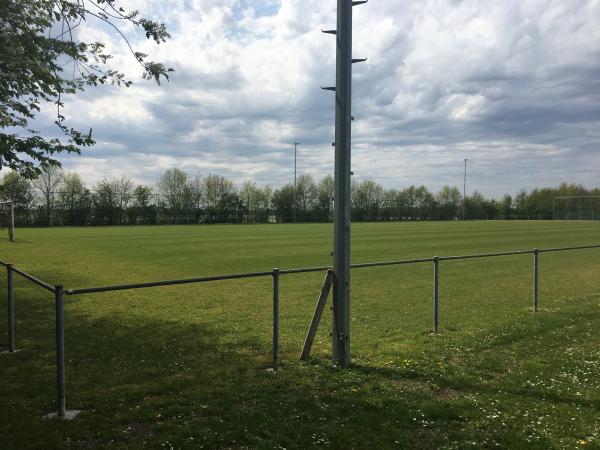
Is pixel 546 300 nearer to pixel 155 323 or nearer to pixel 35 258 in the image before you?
pixel 155 323

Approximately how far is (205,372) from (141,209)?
246 feet

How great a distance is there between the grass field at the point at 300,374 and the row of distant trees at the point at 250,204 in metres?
35.9

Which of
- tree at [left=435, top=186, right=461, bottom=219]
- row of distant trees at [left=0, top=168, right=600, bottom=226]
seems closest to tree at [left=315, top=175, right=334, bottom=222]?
row of distant trees at [left=0, top=168, right=600, bottom=226]

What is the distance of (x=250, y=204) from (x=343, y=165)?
292ft

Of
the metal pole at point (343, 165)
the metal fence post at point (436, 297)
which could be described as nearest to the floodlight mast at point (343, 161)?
the metal pole at point (343, 165)

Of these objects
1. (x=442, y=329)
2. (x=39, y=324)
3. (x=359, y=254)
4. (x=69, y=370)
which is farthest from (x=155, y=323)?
(x=359, y=254)

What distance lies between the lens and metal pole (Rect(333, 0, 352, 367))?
19.5ft

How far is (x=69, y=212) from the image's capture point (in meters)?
70.2

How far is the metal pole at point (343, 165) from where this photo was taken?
5.95 meters

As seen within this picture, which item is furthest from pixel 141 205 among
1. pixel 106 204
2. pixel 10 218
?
pixel 10 218

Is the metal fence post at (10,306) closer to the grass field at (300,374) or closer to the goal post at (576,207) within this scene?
the grass field at (300,374)

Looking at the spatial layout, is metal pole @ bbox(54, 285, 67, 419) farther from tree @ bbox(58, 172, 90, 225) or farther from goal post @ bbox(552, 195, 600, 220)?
goal post @ bbox(552, 195, 600, 220)

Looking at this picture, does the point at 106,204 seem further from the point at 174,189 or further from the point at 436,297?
the point at 436,297

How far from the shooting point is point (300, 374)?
235 inches
